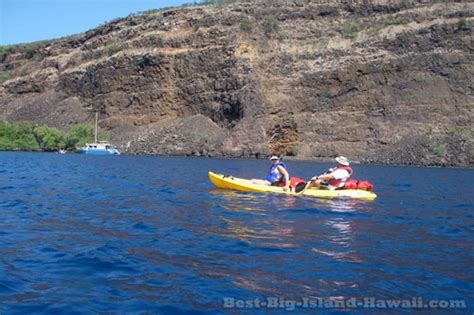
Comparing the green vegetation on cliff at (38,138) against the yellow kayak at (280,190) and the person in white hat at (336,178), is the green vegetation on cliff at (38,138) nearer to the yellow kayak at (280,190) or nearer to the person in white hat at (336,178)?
the yellow kayak at (280,190)

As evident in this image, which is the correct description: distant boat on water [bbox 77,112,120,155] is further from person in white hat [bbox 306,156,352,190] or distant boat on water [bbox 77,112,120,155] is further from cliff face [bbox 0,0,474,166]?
person in white hat [bbox 306,156,352,190]

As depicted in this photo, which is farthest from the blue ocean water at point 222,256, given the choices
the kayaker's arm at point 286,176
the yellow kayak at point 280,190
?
the kayaker's arm at point 286,176

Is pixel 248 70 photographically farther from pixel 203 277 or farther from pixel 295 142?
pixel 203 277

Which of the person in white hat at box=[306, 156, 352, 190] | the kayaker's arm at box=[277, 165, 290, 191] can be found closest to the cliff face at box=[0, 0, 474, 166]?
the person in white hat at box=[306, 156, 352, 190]

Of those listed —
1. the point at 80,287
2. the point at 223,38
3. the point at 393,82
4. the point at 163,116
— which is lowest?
the point at 80,287

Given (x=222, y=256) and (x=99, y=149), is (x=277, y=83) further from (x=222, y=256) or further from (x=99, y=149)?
(x=222, y=256)

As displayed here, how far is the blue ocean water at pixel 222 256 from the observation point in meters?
6.86

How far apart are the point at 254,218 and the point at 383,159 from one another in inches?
1672

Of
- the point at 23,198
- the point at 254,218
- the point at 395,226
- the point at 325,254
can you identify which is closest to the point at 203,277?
the point at 325,254

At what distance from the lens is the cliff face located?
5791 cm

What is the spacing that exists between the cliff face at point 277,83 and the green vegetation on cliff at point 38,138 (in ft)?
15.9

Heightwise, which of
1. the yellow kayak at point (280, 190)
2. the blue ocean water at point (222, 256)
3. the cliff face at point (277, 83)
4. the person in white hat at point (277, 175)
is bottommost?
the blue ocean water at point (222, 256)

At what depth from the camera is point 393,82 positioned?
2415 inches

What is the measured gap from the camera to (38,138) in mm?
70625
